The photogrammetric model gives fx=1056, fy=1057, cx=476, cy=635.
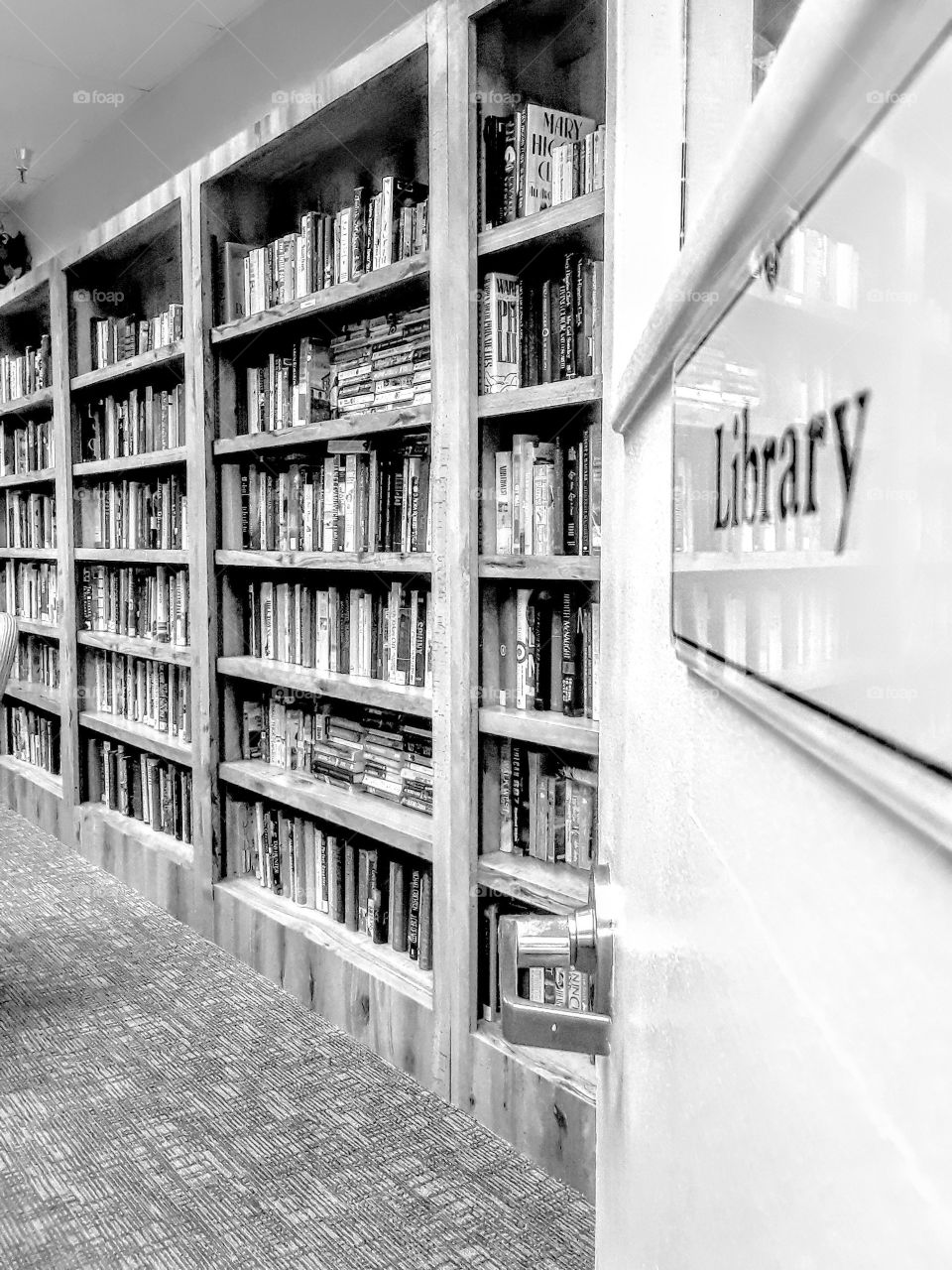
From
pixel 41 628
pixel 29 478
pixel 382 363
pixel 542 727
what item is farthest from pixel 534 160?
pixel 41 628

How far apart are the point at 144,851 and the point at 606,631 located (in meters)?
3.02

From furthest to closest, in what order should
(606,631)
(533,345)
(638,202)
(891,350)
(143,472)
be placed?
(143,472), (533,345), (606,631), (638,202), (891,350)

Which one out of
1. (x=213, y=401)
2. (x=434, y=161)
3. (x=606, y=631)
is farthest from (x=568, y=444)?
(x=606, y=631)

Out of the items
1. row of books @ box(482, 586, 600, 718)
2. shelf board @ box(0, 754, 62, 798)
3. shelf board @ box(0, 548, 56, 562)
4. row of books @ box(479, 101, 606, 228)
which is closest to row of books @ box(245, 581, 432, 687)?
row of books @ box(482, 586, 600, 718)

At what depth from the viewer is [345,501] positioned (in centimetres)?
252

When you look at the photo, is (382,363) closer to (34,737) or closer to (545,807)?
(545,807)

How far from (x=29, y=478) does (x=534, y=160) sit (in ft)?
9.03

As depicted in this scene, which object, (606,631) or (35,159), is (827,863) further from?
(35,159)

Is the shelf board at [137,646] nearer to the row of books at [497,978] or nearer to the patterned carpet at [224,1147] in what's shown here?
the patterned carpet at [224,1147]

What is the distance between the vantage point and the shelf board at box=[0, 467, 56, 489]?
3891 mm

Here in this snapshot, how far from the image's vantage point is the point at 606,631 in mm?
556

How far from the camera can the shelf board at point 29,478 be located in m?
3.89

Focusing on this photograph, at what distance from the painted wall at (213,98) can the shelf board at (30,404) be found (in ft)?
2.67

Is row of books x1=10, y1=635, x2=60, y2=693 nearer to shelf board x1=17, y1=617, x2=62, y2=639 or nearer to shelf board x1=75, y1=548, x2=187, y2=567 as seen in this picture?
shelf board x1=17, y1=617, x2=62, y2=639
